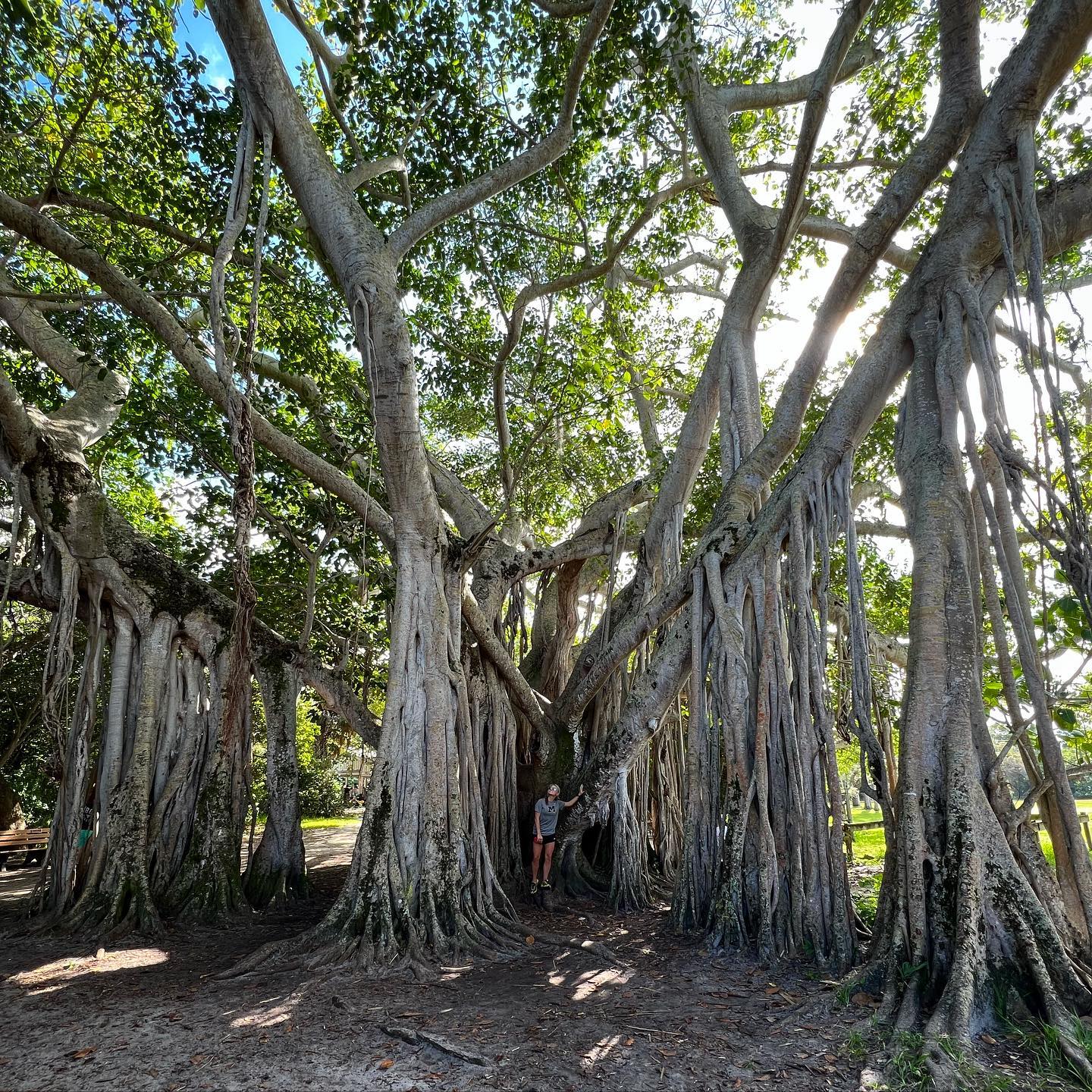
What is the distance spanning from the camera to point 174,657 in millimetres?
5609

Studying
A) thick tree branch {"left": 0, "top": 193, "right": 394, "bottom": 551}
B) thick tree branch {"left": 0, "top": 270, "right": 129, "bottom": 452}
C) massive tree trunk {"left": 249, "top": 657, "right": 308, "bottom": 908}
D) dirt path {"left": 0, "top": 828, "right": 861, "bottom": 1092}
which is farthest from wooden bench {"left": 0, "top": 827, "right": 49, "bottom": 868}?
thick tree branch {"left": 0, "top": 193, "right": 394, "bottom": 551}

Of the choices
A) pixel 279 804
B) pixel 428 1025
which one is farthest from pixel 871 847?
pixel 428 1025

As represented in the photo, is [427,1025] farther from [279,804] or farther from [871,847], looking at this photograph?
[871,847]

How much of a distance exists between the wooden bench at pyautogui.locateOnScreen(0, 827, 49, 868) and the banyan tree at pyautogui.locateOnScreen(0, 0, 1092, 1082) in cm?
294

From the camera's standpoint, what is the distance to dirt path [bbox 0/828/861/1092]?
264 cm

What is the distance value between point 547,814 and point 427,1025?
3.07 meters

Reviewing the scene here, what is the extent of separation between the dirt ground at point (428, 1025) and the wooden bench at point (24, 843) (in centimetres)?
567

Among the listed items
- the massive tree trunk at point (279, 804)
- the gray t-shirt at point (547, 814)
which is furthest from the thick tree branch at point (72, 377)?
the gray t-shirt at point (547, 814)

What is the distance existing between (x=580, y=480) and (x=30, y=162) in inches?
246

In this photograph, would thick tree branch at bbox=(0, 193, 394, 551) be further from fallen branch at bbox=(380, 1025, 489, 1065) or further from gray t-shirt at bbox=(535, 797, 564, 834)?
fallen branch at bbox=(380, 1025, 489, 1065)

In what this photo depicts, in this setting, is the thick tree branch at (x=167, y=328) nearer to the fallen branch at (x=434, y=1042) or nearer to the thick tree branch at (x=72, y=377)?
the thick tree branch at (x=72, y=377)

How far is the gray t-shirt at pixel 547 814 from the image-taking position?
613 centimetres

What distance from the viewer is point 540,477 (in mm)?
8578

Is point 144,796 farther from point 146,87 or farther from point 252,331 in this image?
point 146,87
